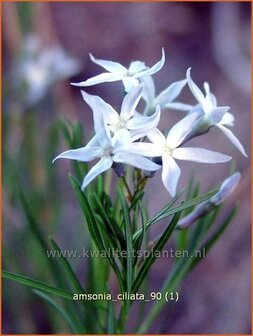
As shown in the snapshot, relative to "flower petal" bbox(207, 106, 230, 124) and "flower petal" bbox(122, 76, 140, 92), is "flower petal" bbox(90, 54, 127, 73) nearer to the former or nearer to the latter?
"flower petal" bbox(122, 76, 140, 92)

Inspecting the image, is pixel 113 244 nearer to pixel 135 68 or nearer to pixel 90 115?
pixel 135 68

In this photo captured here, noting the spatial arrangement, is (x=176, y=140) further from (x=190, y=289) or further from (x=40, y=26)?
(x=40, y=26)

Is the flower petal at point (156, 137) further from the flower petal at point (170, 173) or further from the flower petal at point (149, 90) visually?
the flower petal at point (149, 90)

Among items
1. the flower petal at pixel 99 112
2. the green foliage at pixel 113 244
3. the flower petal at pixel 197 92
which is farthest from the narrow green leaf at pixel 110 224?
the flower petal at pixel 197 92

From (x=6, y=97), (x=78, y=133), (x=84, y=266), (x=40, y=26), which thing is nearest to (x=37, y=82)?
(x=6, y=97)

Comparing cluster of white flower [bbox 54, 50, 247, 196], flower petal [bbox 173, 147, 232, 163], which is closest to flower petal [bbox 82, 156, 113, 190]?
cluster of white flower [bbox 54, 50, 247, 196]

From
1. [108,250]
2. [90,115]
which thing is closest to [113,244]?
[108,250]
